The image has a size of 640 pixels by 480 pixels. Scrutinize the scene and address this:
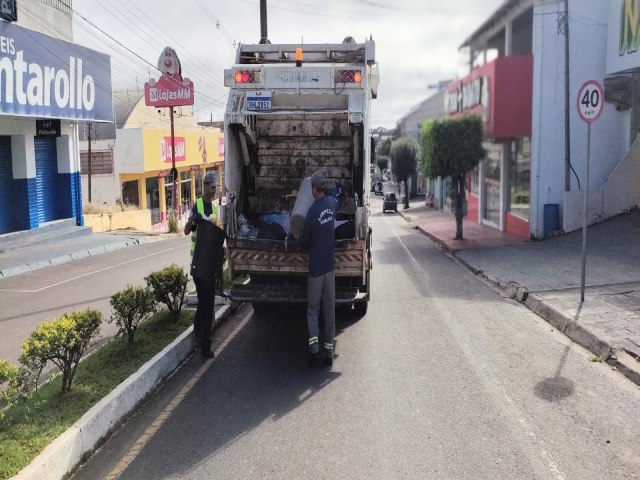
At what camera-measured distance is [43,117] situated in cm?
1770

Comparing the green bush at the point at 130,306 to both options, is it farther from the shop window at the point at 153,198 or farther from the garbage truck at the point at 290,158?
the shop window at the point at 153,198

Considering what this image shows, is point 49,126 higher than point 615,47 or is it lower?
lower

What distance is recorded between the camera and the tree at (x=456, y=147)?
66.6 feet

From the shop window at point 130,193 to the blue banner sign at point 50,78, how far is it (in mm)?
9780

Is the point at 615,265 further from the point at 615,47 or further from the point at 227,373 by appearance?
the point at 227,373

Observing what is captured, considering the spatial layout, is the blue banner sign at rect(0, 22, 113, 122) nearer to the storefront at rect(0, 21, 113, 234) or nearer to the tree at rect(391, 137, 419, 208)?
the storefront at rect(0, 21, 113, 234)

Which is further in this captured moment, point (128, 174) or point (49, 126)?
point (128, 174)

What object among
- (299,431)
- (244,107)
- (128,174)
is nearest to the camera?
(299,431)

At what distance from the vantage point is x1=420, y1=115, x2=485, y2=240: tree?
20.3 metres

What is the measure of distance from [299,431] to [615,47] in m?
14.9

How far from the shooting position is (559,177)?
18953 mm

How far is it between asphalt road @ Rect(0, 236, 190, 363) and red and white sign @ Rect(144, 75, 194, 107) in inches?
384

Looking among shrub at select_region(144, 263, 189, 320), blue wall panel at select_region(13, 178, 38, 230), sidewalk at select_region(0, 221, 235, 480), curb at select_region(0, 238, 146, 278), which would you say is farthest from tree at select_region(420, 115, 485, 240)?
shrub at select_region(144, 263, 189, 320)

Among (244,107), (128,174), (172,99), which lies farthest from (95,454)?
(128,174)
